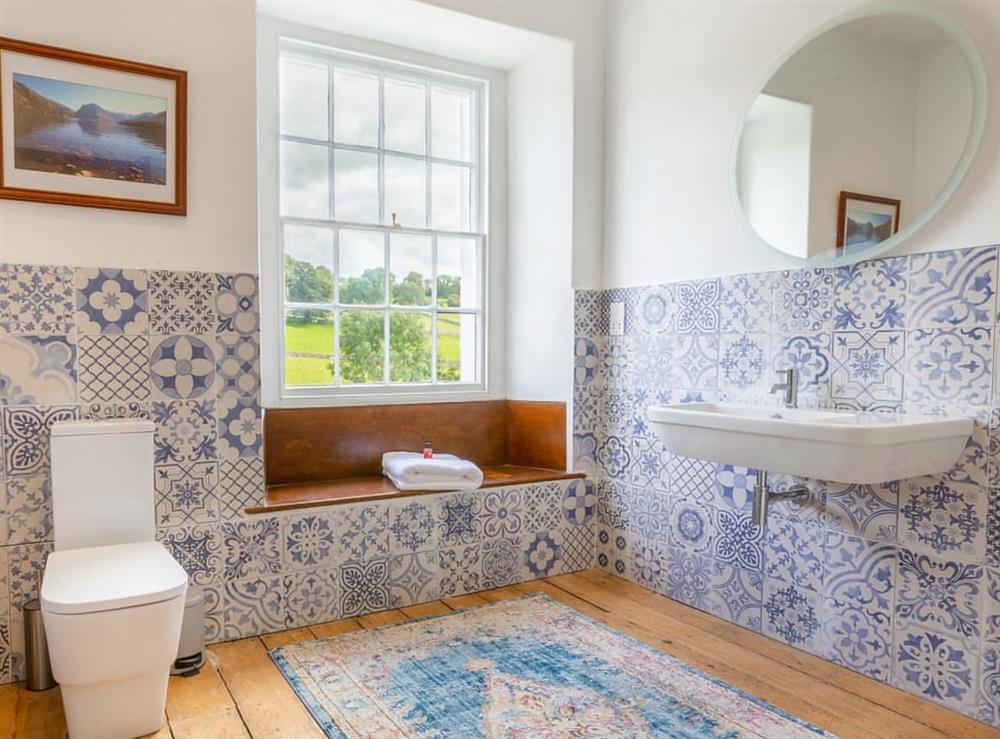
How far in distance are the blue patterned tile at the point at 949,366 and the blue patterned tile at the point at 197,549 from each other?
2.18 meters

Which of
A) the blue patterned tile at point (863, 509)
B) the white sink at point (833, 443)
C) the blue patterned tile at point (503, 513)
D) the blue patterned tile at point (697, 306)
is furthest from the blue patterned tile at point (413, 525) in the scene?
the blue patterned tile at point (863, 509)

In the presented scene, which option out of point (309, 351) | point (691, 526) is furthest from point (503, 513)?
point (309, 351)

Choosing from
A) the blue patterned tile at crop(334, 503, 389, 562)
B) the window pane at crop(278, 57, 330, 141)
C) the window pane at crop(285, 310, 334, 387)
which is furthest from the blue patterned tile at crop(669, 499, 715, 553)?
the window pane at crop(278, 57, 330, 141)

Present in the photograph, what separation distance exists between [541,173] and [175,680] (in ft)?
7.91

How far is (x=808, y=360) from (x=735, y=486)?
52 cm

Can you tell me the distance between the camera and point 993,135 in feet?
6.22

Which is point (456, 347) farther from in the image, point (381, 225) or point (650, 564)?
point (650, 564)

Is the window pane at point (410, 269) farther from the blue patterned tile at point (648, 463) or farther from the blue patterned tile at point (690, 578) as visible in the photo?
the blue patterned tile at point (690, 578)

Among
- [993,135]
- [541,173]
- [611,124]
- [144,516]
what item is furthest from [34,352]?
[993,135]

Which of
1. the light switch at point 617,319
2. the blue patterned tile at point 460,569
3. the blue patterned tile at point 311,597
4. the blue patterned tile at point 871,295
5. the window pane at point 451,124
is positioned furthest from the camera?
the window pane at point 451,124

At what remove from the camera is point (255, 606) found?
2461mm

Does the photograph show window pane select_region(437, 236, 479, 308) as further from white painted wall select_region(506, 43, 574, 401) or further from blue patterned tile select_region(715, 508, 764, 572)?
blue patterned tile select_region(715, 508, 764, 572)

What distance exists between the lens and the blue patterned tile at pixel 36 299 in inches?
83.4

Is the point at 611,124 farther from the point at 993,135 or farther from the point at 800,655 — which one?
the point at 800,655
